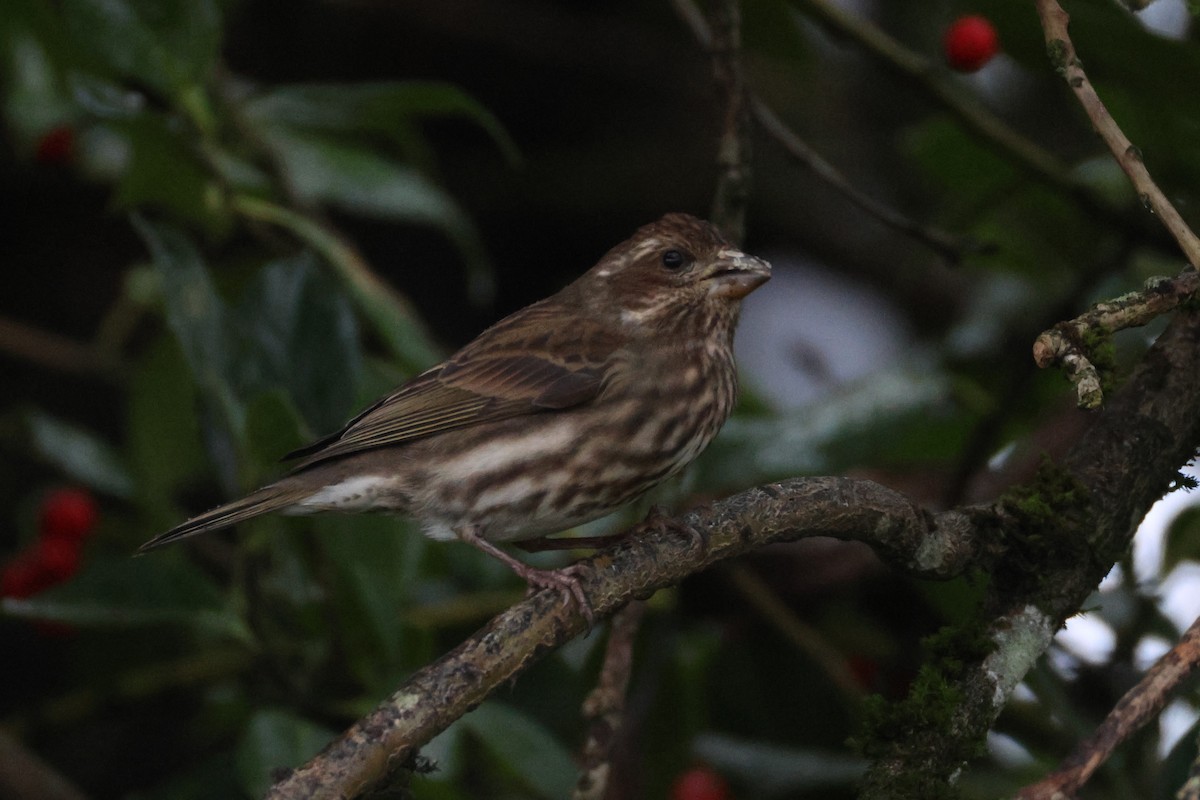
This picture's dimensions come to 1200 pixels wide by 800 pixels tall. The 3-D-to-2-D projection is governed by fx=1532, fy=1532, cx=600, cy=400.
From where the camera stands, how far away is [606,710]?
3164 millimetres

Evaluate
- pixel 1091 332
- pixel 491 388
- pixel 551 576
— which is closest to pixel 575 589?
pixel 551 576

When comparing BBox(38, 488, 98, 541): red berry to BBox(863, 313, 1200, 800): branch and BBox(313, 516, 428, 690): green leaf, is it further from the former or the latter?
BBox(863, 313, 1200, 800): branch

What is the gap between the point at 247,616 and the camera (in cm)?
400

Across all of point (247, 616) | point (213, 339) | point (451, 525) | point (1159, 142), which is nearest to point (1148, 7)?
point (1159, 142)

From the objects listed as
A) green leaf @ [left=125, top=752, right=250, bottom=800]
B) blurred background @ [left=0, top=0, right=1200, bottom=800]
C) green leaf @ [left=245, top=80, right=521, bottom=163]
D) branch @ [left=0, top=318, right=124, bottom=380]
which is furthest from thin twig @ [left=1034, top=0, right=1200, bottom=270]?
branch @ [left=0, top=318, right=124, bottom=380]

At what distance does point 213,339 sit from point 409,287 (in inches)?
113

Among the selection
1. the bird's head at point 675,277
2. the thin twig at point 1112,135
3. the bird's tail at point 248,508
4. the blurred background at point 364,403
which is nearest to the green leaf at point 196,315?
the blurred background at point 364,403

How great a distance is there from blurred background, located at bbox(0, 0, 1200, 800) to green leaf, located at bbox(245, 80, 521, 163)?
Result: 12 mm

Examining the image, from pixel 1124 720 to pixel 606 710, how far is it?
138 cm

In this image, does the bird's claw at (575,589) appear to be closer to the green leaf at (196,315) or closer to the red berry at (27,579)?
the green leaf at (196,315)

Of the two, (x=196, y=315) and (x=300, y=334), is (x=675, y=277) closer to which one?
(x=300, y=334)

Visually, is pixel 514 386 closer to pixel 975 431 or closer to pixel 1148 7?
pixel 975 431

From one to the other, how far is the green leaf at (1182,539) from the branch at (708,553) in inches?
71.4

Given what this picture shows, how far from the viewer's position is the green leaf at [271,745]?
11.6ft
